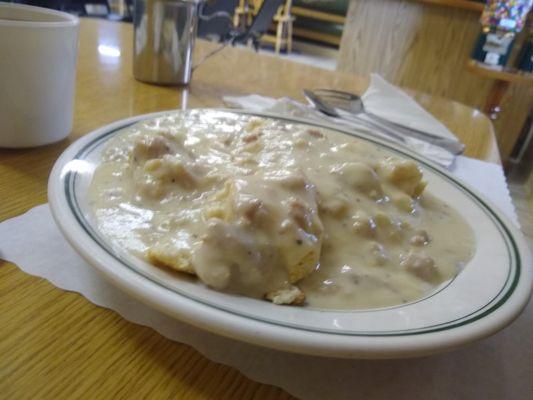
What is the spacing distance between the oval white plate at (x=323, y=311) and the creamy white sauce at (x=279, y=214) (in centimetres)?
3

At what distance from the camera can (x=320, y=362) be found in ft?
1.54

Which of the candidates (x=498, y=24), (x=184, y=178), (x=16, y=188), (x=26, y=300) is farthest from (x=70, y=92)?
(x=498, y=24)

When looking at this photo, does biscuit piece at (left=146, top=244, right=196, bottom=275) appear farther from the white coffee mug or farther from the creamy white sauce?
the white coffee mug

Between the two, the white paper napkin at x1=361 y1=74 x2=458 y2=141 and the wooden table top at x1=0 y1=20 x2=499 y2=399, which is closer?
the wooden table top at x1=0 y1=20 x2=499 y2=399

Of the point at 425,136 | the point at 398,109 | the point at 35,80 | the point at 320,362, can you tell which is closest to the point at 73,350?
the point at 320,362

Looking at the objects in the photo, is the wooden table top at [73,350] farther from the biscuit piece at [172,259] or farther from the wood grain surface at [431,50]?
Result: the wood grain surface at [431,50]

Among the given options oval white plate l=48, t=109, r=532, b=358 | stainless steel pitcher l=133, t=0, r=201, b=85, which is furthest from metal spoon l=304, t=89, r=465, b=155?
oval white plate l=48, t=109, r=532, b=358

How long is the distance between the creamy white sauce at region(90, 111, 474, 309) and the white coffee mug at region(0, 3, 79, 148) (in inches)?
5.7

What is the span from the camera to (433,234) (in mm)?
688

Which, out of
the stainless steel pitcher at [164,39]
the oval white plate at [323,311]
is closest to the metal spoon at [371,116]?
the stainless steel pitcher at [164,39]

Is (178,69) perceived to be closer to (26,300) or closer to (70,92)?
(70,92)

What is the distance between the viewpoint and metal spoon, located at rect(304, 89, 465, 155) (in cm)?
118

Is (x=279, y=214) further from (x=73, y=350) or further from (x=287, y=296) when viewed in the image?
(x=73, y=350)

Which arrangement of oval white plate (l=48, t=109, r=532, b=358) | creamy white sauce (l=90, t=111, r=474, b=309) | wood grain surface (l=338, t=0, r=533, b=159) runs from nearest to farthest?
oval white plate (l=48, t=109, r=532, b=358) → creamy white sauce (l=90, t=111, r=474, b=309) → wood grain surface (l=338, t=0, r=533, b=159)
